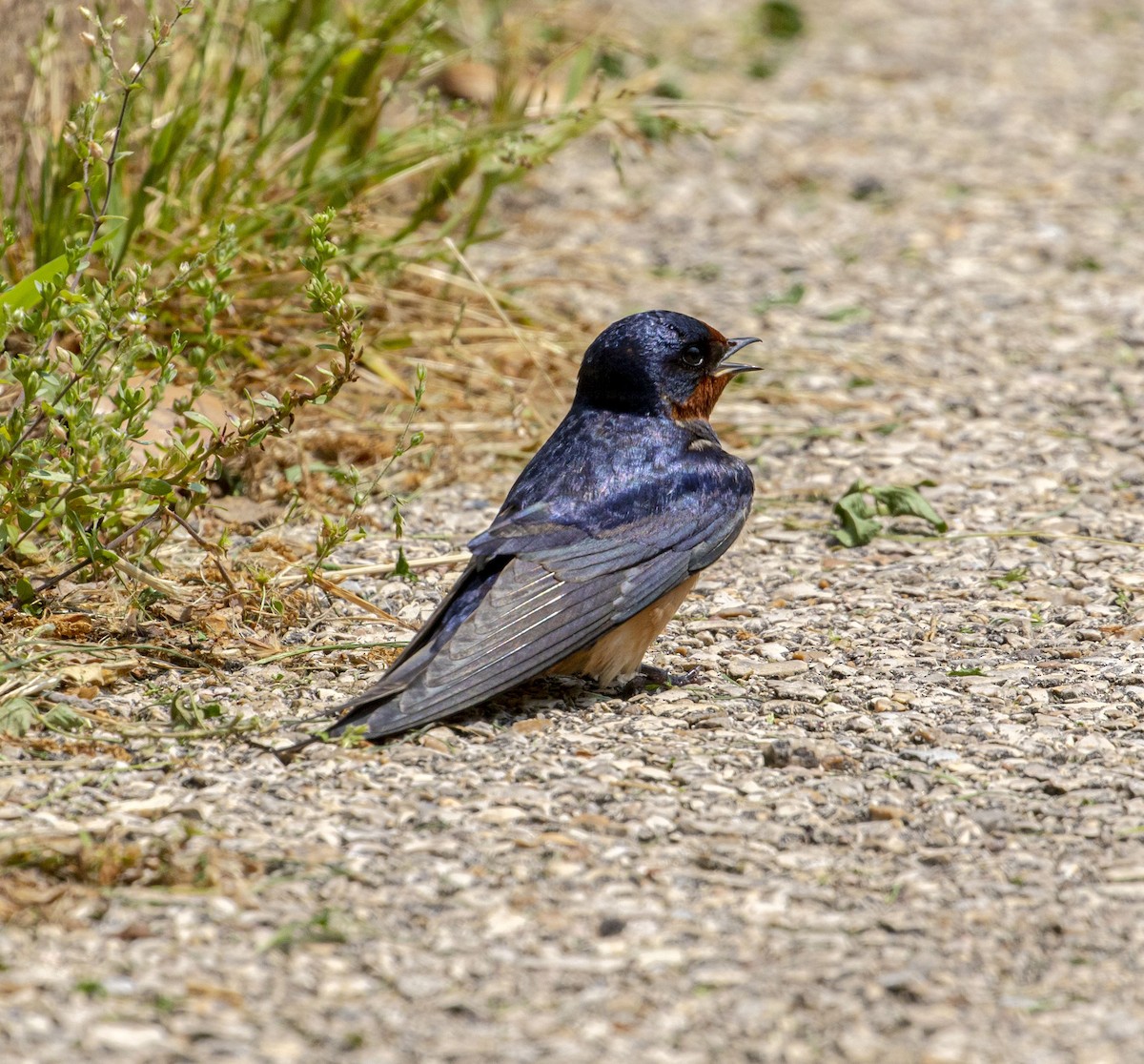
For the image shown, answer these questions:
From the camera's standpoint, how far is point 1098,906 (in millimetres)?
A: 3061

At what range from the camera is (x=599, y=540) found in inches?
163

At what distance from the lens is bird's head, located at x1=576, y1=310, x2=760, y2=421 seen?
455 cm

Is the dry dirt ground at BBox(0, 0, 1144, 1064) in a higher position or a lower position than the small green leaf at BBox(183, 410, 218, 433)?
lower

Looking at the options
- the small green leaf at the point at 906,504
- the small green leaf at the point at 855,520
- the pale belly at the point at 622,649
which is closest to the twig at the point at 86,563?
the pale belly at the point at 622,649

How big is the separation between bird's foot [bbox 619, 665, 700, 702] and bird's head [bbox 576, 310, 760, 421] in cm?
74

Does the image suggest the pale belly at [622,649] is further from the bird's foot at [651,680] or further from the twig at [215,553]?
the twig at [215,553]

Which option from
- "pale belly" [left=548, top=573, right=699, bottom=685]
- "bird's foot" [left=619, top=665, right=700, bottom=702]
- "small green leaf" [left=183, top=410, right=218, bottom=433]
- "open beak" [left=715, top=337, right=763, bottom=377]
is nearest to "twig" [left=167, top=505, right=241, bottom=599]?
"small green leaf" [left=183, top=410, right=218, bottom=433]

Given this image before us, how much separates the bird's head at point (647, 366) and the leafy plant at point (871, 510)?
0.82 m

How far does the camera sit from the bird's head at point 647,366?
14.9ft

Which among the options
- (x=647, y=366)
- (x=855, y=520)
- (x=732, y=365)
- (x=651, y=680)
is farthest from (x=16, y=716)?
(x=855, y=520)

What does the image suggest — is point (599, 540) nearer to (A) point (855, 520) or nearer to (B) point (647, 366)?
(B) point (647, 366)

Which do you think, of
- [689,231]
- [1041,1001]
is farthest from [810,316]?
[1041,1001]

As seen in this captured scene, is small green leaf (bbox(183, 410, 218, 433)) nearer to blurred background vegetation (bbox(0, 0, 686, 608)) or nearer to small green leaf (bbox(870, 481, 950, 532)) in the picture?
blurred background vegetation (bbox(0, 0, 686, 608))

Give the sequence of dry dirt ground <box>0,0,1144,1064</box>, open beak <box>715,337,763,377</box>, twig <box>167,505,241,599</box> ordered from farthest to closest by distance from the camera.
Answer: open beak <box>715,337,763,377</box> < twig <box>167,505,241,599</box> < dry dirt ground <box>0,0,1144,1064</box>
